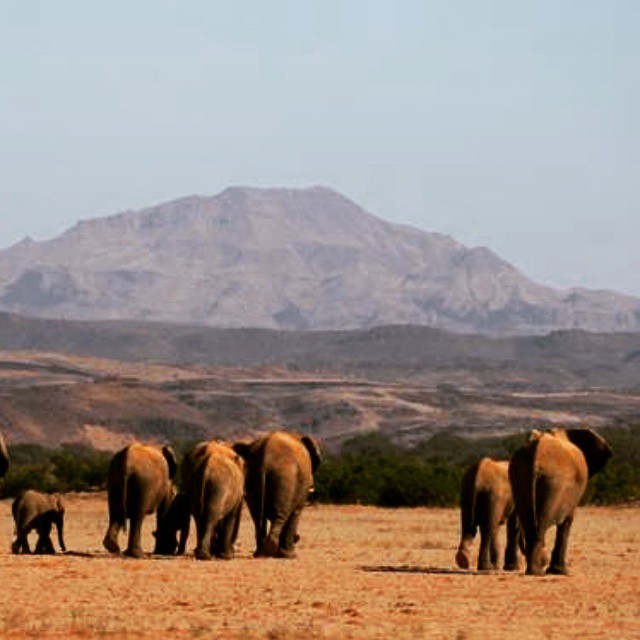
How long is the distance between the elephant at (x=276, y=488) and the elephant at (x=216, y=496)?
37 centimetres

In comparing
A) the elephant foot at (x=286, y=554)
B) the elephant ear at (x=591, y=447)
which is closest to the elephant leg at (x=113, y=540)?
the elephant foot at (x=286, y=554)

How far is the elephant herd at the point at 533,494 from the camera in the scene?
23.5 metres

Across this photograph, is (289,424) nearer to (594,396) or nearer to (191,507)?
(594,396)

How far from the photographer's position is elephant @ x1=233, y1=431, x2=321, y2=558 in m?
26.4

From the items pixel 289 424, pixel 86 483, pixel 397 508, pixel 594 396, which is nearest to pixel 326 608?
pixel 397 508

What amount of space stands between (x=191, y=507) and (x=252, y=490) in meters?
0.89

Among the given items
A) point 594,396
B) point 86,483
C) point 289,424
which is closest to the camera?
point 86,483

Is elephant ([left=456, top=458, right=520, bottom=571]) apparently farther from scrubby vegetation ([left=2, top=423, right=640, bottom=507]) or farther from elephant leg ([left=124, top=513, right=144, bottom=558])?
scrubby vegetation ([left=2, top=423, right=640, bottom=507])

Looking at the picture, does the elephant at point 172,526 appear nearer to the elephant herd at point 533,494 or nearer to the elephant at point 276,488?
the elephant at point 276,488

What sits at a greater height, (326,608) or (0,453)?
(0,453)

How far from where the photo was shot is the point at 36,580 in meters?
21.5

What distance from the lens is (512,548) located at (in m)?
25.2

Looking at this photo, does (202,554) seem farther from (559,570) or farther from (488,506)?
(559,570)

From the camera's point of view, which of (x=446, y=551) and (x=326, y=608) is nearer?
(x=326, y=608)
